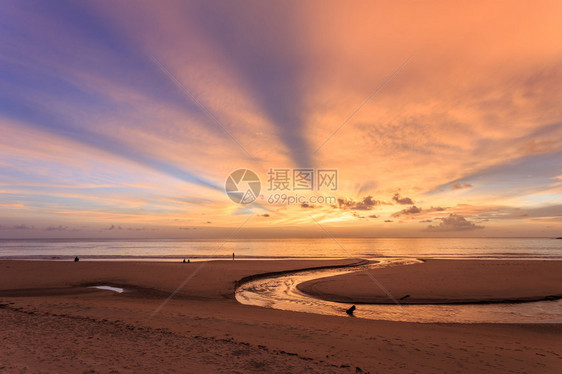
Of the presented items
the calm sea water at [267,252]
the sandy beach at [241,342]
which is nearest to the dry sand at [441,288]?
the sandy beach at [241,342]

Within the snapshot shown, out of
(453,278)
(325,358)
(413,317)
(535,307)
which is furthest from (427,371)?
(453,278)

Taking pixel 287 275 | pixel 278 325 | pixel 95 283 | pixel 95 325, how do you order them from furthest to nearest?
pixel 287 275 < pixel 95 283 < pixel 278 325 < pixel 95 325

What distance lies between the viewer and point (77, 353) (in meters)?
8.98

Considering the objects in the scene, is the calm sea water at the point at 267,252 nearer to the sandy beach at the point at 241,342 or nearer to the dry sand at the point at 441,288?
the dry sand at the point at 441,288

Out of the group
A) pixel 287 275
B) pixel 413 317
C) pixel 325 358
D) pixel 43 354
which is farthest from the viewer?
pixel 287 275

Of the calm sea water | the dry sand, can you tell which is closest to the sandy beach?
the dry sand

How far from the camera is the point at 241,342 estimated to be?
10.6m

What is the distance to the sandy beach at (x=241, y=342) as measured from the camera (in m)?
8.60

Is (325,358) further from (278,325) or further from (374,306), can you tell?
(374,306)

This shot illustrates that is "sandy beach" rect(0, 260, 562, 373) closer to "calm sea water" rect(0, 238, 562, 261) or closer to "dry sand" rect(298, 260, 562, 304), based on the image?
"dry sand" rect(298, 260, 562, 304)

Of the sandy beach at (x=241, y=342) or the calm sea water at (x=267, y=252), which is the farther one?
the calm sea water at (x=267, y=252)

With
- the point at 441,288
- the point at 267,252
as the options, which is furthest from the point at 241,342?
the point at 267,252

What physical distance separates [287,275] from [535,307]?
73.8 feet

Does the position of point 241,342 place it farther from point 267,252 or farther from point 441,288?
point 267,252
